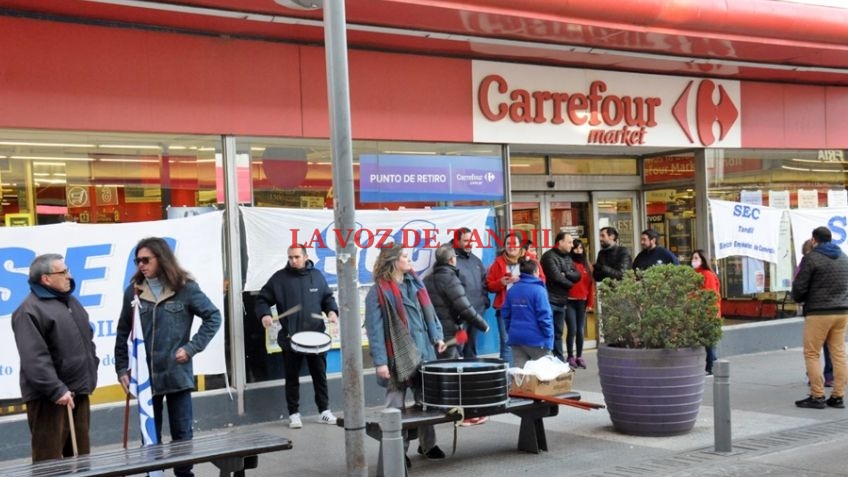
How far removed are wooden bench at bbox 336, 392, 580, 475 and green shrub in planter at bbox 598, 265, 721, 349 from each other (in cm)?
82

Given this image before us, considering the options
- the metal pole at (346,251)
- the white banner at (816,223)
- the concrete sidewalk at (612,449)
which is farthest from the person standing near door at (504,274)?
the white banner at (816,223)

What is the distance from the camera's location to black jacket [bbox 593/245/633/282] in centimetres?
1252

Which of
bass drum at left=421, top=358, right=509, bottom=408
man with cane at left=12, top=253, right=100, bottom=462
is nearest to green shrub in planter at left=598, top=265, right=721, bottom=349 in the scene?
bass drum at left=421, top=358, right=509, bottom=408

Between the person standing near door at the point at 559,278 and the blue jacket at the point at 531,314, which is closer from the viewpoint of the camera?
the blue jacket at the point at 531,314

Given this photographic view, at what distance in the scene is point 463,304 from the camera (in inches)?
342

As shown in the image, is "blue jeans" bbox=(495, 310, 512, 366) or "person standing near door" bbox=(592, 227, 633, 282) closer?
"blue jeans" bbox=(495, 310, 512, 366)

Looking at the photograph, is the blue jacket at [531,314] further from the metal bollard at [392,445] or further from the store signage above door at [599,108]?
the metal bollard at [392,445]

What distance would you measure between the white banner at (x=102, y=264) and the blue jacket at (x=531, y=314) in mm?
2961

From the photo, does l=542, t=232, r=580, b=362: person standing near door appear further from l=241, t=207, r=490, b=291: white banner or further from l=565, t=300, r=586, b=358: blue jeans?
l=241, t=207, r=490, b=291: white banner

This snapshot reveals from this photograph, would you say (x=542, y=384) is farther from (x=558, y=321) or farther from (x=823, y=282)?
(x=558, y=321)

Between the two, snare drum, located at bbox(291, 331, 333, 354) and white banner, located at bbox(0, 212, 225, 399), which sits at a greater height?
white banner, located at bbox(0, 212, 225, 399)

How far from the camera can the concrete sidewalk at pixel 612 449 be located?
7.18 m

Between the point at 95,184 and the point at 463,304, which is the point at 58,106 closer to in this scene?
the point at 95,184

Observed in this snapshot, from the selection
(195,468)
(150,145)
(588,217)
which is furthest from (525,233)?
(195,468)
